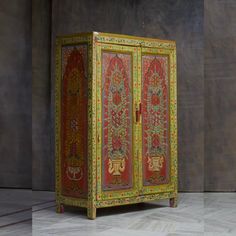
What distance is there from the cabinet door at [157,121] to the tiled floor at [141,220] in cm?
35

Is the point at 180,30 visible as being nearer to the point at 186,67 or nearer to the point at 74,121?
the point at 186,67

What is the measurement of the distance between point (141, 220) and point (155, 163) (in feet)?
2.79

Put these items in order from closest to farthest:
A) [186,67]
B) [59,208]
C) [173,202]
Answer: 1. [59,208]
2. [173,202]
3. [186,67]

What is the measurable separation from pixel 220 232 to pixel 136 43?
222cm

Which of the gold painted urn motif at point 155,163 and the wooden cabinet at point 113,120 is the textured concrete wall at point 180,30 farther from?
the gold painted urn motif at point 155,163

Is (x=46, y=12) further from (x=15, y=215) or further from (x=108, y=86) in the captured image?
(x=15, y=215)

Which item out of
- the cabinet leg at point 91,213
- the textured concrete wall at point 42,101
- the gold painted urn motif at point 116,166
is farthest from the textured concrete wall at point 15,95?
the cabinet leg at point 91,213

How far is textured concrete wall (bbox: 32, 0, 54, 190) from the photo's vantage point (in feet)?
25.8

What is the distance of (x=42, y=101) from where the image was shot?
788 centimetres

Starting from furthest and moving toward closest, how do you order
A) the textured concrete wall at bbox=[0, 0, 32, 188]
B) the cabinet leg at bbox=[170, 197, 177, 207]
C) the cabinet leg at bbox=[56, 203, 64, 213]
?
the textured concrete wall at bbox=[0, 0, 32, 188] → the cabinet leg at bbox=[170, 197, 177, 207] → the cabinet leg at bbox=[56, 203, 64, 213]

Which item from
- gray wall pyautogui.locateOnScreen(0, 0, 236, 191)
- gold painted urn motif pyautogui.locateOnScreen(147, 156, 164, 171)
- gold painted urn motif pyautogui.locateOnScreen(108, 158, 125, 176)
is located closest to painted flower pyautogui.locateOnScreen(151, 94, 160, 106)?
gold painted urn motif pyautogui.locateOnScreen(147, 156, 164, 171)

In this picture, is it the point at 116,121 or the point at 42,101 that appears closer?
the point at 116,121

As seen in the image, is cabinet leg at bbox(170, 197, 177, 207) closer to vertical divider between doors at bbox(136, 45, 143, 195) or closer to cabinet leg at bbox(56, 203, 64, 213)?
vertical divider between doors at bbox(136, 45, 143, 195)

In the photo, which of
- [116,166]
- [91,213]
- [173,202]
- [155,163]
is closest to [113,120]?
[116,166]
